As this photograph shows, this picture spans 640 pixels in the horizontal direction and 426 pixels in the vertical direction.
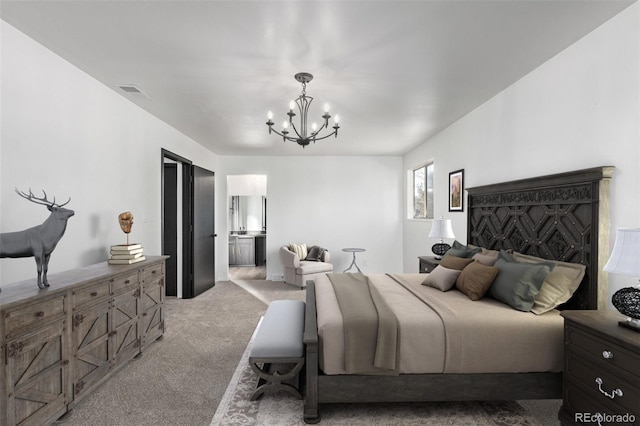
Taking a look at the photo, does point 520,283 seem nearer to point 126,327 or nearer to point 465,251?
point 465,251

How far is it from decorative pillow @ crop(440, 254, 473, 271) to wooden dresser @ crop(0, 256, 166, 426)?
3.05m

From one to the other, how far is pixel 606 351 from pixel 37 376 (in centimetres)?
320

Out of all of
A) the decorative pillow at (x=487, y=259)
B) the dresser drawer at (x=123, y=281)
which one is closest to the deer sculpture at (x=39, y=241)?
the dresser drawer at (x=123, y=281)

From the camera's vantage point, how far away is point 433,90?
342 centimetres

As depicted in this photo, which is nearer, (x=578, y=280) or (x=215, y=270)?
(x=578, y=280)

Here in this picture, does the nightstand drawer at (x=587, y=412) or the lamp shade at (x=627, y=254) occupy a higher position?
the lamp shade at (x=627, y=254)

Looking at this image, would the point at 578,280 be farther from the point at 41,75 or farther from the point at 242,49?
the point at 41,75

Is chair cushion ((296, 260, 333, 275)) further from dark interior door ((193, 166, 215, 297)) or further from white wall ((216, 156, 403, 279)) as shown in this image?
dark interior door ((193, 166, 215, 297))

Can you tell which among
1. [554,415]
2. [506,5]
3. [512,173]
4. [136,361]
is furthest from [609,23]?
[136,361]

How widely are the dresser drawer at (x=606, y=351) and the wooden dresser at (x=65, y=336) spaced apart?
317 cm

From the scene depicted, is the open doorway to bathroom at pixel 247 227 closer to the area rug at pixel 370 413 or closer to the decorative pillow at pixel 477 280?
the area rug at pixel 370 413

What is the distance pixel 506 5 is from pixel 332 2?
1050mm

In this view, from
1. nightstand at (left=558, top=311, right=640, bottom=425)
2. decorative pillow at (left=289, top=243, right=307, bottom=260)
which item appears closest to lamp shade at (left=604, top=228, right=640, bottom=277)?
nightstand at (left=558, top=311, right=640, bottom=425)

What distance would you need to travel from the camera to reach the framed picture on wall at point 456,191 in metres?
4.38
